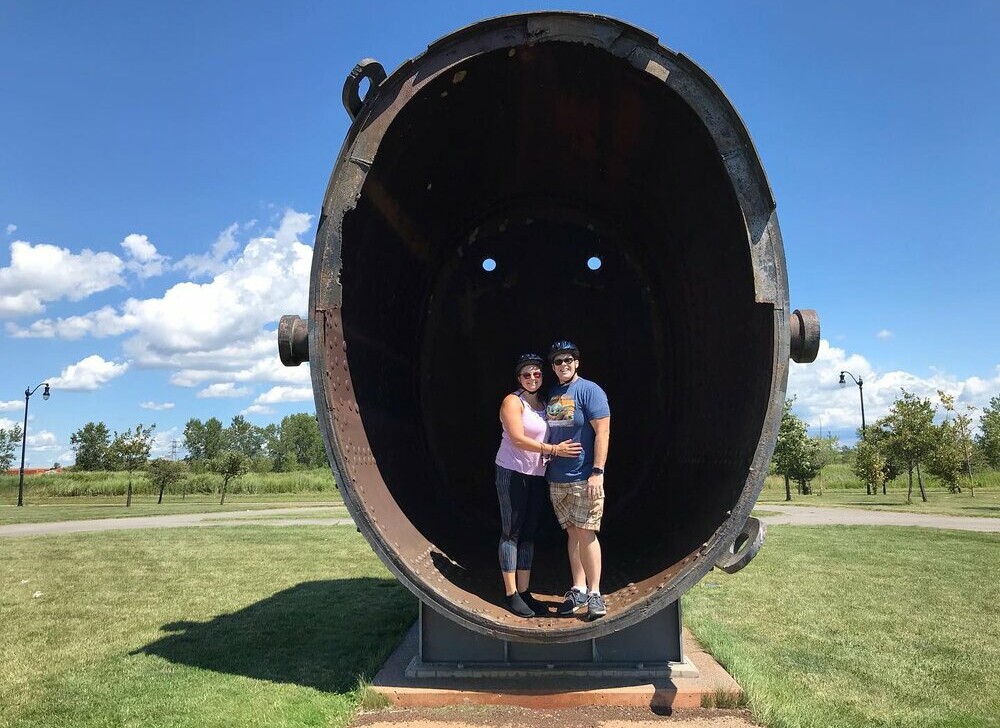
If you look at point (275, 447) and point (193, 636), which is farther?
point (275, 447)

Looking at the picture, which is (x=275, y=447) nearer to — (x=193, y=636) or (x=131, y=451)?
(x=131, y=451)

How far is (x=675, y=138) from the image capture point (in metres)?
3.30

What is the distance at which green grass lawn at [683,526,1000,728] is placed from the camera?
3.18 metres

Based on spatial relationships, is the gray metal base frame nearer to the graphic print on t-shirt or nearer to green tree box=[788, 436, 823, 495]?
the graphic print on t-shirt

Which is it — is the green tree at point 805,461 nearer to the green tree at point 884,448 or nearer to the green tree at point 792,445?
the green tree at point 792,445

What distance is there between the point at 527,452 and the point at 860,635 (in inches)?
117

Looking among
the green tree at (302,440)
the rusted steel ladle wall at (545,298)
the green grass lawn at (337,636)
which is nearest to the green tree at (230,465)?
the green grass lawn at (337,636)

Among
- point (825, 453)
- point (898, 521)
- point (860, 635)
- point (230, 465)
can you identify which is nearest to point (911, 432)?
point (898, 521)

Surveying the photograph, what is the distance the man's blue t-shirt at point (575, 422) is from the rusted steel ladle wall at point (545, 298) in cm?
60

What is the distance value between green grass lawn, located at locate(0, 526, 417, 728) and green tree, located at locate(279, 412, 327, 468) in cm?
6590

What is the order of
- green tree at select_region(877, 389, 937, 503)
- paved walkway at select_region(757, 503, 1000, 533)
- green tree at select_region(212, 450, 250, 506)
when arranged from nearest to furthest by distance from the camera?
paved walkway at select_region(757, 503, 1000, 533)
green tree at select_region(877, 389, 937, 503)
green tree at select_region(212, 450, 250, 506)

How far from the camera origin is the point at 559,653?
3385 millimetres

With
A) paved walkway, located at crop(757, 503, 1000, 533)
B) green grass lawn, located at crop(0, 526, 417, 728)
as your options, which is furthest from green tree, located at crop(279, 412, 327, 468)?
green grass lawn, located at crop(0, 526, 417, 728)

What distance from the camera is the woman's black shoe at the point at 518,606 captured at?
304 cm
